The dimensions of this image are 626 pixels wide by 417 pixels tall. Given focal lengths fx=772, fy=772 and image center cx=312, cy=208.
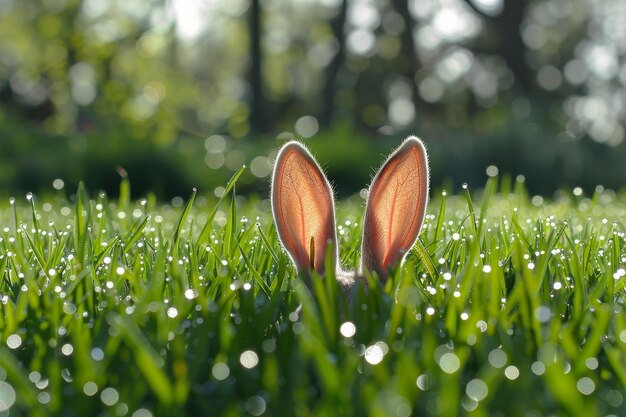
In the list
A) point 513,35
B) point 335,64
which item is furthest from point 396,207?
point 335,64

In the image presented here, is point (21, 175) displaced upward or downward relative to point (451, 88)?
upward

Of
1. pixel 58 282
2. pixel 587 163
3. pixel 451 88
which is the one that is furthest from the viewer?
pixel 451 88

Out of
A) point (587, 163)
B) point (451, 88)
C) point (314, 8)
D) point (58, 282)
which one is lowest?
point (451, 88)

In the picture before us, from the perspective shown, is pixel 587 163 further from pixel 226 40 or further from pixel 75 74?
pixel 226 40

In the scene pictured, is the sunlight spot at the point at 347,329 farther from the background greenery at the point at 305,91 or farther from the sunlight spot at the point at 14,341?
the background greenery at the point at 305,91

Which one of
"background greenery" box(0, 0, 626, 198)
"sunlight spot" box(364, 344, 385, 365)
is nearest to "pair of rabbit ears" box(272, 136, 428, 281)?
"sunlight spot" box(364, 344, 385, 365)

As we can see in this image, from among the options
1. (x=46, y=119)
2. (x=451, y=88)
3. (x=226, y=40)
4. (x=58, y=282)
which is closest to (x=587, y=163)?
(x=58, y=282)
